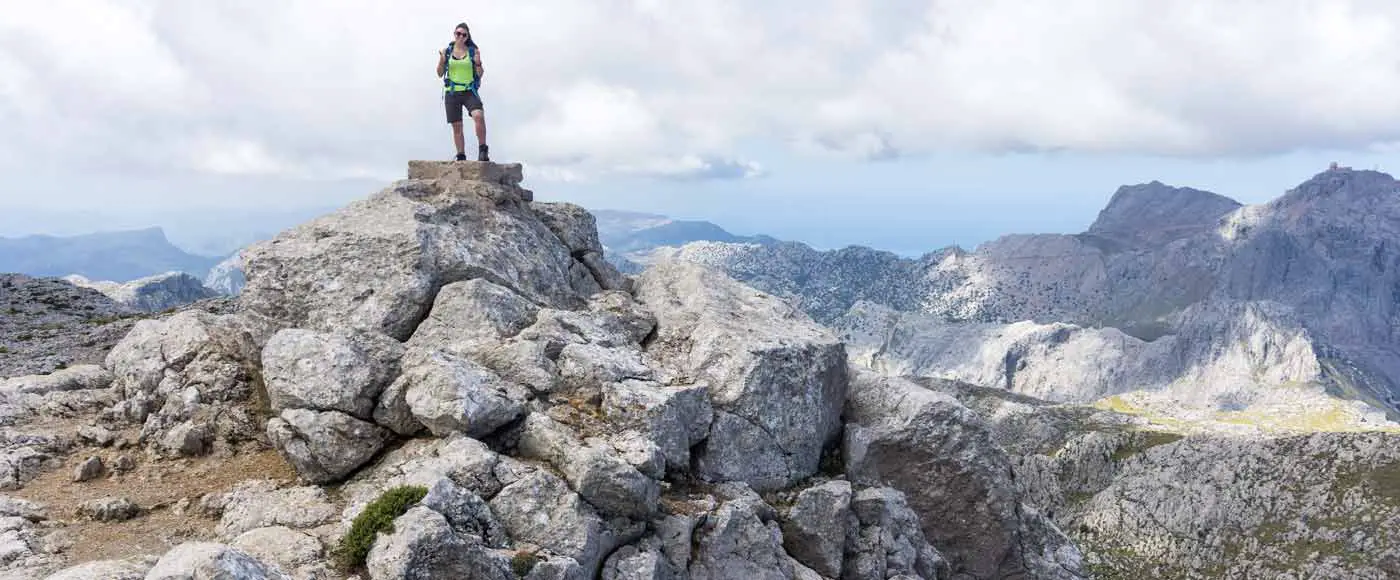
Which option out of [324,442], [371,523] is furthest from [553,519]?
[324,442]

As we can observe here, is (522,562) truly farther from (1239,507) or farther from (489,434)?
(1239,507)

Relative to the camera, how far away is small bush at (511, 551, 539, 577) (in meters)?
18.5

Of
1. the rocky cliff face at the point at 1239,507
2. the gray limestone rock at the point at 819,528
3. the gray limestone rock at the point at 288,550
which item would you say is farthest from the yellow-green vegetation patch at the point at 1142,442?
the gray limestone rock at the point at 288,550

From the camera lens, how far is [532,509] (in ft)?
66.0

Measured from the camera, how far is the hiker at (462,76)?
33.8 meters

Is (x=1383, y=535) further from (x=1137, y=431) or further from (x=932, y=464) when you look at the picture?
(x=932, y=464)

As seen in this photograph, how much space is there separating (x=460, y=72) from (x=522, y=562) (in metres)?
23.1

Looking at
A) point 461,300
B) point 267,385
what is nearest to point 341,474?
point 267,385

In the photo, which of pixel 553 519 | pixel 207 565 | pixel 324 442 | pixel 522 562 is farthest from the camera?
pixel 324 442

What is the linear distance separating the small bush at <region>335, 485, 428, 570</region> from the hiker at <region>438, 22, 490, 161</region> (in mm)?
20127

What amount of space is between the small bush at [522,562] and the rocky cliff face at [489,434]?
0.07 m

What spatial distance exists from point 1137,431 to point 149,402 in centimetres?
20195

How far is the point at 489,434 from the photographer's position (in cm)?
2277

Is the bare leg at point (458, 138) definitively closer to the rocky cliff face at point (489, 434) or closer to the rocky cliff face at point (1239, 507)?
the rocky cliff face at point (489, 434)
